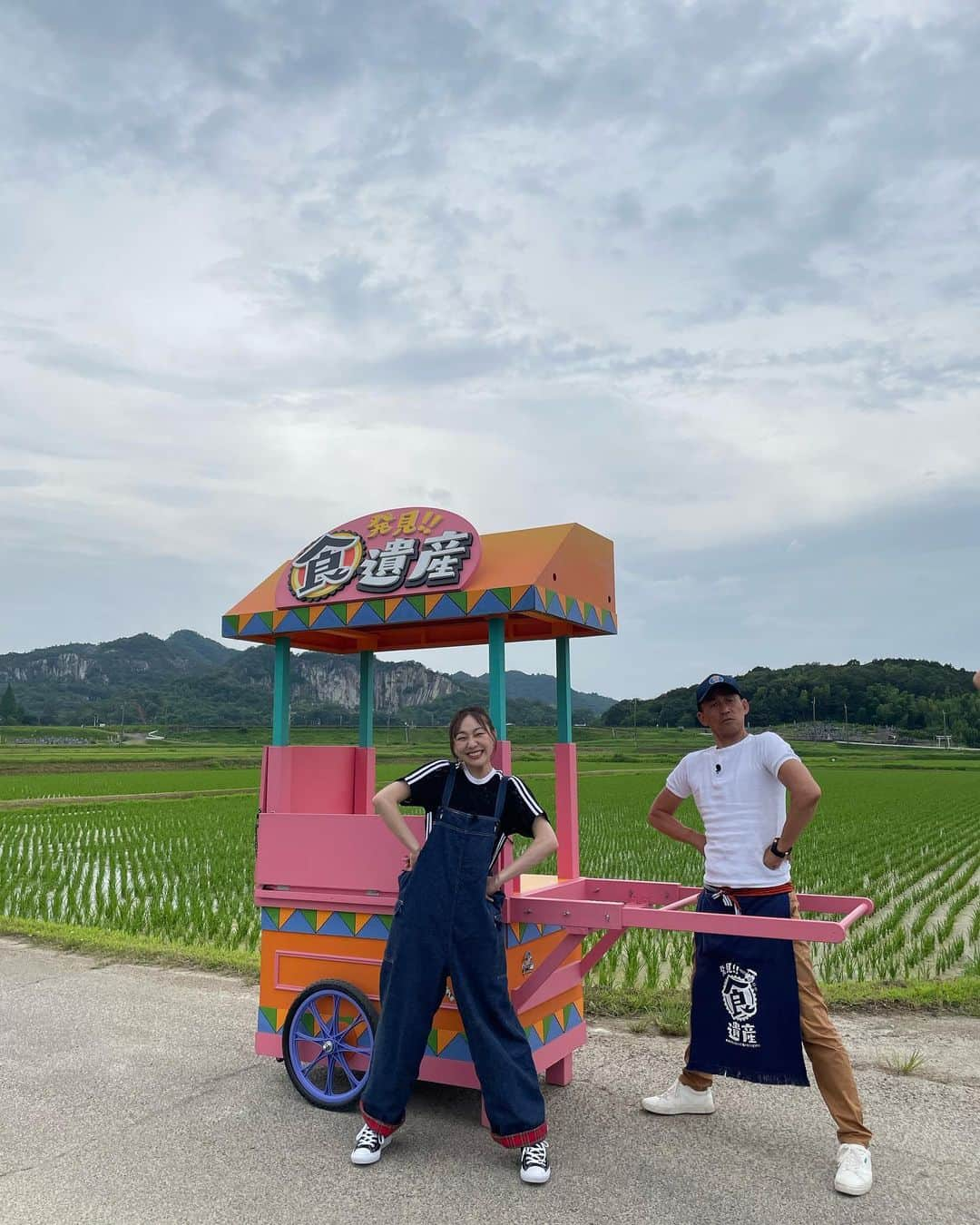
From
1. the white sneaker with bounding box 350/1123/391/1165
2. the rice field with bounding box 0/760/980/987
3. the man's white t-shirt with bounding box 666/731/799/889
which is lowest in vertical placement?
the rice field with bounding box 0/760/980/987

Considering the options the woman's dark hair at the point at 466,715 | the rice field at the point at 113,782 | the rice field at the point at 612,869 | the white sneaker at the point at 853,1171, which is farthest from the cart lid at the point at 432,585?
the rice field at the point at 113,782

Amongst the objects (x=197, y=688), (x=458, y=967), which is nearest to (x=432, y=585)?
(x=458, y=967)

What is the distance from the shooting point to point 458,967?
350 cm

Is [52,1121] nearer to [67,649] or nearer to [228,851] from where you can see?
[228,851]

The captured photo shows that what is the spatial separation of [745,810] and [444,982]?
129 centimetres

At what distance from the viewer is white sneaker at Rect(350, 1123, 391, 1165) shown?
135 inches

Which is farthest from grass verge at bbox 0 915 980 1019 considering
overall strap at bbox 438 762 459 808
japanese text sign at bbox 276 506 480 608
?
japanese text sign at bbox 276 506 480 608

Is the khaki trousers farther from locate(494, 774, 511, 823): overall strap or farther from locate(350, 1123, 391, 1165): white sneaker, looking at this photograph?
locate(350, 1123, 391, 1165): white sneaker

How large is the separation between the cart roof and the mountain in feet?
223

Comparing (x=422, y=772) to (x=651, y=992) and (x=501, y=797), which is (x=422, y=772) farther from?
(x=651, y=992)

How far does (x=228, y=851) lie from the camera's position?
1469 centimetres

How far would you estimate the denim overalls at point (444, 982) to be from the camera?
11.5 ft

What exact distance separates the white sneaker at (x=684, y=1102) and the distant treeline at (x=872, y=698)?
82.4 meters

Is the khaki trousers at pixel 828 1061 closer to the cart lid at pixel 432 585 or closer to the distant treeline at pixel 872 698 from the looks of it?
the cart lid at pixel 432 585
